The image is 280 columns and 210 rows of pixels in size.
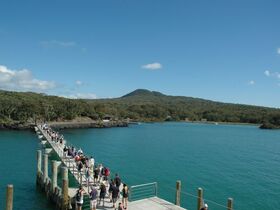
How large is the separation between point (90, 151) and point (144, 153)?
34.3 feet

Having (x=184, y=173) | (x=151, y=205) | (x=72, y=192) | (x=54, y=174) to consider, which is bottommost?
(x=184, y=173)

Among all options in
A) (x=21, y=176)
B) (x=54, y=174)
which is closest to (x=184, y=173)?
(x=21, y=176)

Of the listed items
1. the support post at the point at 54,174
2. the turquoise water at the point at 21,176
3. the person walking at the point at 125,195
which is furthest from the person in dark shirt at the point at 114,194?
the turquoise water at the point at 21,176

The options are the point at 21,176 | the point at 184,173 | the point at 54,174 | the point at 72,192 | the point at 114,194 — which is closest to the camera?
the point at 114,194

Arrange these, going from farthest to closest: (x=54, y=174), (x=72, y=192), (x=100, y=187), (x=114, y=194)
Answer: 1. (x=54, y=174)
2. (x=72, y=192)
3. (x=100, y=187)
4. (x=114, y=194)

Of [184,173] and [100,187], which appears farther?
[184,173]

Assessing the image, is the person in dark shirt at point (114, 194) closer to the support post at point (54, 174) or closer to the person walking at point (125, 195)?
the person walking at point (125, 195)

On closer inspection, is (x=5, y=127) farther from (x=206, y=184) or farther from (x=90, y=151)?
(x=206, y=184)

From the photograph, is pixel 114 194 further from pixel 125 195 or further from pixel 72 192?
pixel 72 192

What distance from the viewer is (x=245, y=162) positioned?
213ft

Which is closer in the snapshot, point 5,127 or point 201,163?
point 201,163

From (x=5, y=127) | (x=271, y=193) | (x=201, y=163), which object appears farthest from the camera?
(x=5, y=127)

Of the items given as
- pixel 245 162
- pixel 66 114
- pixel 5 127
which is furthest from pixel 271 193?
pixel 66 114

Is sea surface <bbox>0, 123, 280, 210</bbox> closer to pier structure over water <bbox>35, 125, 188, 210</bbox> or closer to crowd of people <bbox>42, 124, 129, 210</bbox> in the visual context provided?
pier structure over water <bbox>35, 125, 188, 210</bbox>
